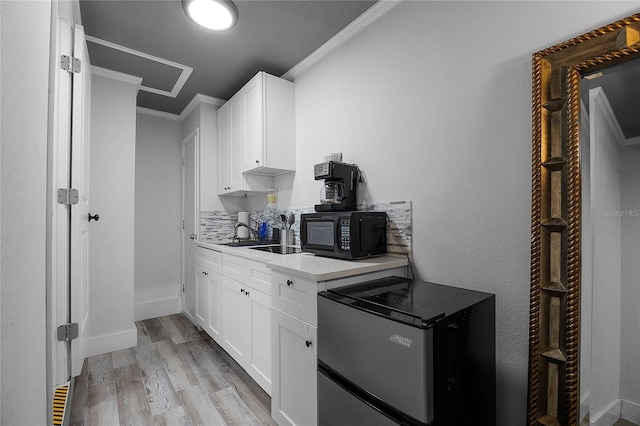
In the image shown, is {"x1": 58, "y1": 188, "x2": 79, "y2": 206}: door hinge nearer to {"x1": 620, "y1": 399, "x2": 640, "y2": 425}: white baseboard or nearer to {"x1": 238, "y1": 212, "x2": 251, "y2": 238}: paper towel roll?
{"x1": 238, "y1": 212, "x2": 251, "y2": 238}: paper towel roll

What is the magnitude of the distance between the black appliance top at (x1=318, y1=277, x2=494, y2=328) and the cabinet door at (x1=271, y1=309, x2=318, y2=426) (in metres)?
0.28

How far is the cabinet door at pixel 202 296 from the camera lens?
2.96m

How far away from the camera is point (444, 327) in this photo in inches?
39.5

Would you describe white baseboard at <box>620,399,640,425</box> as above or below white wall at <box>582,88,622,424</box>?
below

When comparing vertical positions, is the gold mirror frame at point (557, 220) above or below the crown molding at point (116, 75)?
below

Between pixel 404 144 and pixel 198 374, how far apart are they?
2.26 meters

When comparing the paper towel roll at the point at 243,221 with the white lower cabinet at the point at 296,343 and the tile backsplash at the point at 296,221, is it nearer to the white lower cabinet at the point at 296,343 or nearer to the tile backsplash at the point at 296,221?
the tile backsplash at the point at 296,221

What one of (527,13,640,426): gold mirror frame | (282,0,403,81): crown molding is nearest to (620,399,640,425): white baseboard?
(527,13,640,426): gold mirror frame

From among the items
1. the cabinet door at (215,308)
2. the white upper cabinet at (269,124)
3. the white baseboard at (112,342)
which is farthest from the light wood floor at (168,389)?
the white upper cabinet at (269,124)

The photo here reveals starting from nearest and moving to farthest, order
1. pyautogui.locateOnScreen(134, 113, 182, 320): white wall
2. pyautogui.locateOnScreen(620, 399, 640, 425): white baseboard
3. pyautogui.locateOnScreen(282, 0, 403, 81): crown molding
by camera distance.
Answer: pyautogui.locateOnScreen(620, 399, 640, 425): white baseboard < pyautogui.locateOnScreen(282, 0, 403, 81): crown molding < pyautogui.locateOnScreen(134, 113, 182, 320): white wall

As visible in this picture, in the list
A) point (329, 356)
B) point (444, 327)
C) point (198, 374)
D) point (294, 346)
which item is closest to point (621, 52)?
point (444, 327)

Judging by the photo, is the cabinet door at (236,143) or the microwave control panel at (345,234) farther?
the cabinet door at (236,143)

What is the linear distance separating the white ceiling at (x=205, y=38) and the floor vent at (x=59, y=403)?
232 centimetres

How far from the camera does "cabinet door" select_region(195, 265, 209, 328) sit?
296 centimetres
